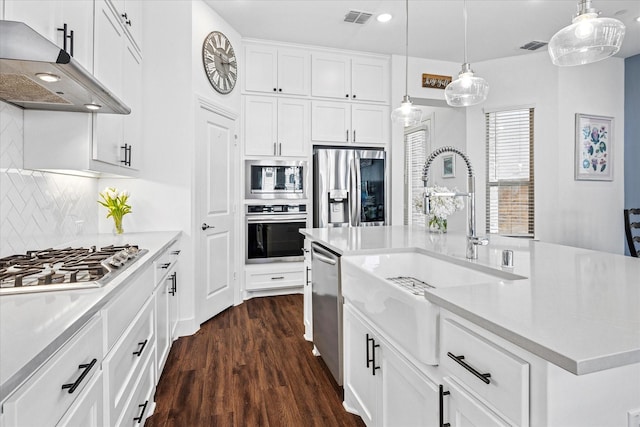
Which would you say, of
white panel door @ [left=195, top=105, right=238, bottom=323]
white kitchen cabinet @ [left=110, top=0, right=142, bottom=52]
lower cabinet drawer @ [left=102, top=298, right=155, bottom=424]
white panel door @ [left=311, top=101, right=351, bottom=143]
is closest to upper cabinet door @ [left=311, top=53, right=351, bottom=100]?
white panel door @ [left=311, top=101, right=351, bottom=143]

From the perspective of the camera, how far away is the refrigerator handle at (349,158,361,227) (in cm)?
425

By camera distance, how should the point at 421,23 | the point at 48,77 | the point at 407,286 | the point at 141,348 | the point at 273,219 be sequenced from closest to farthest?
the point at 48,77 → the point at 141,348 → the point at 407,286 → the point at 421,23 → the point at 273,219

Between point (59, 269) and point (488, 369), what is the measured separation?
57.9 inches

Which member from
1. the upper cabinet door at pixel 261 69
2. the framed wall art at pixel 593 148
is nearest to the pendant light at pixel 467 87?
the upper cabinet door at pixel 261 69

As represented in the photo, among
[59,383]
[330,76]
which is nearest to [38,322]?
[59,383]

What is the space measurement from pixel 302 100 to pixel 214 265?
7.20ft

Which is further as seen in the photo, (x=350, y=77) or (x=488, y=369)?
(x=350, y=77)

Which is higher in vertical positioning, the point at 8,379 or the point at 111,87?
the point at 111,87

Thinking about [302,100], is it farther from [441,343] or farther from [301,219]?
[441,343]

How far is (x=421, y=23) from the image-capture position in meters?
3.72

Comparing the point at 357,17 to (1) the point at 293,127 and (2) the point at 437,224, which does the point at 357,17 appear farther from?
(2) the point at 437,224

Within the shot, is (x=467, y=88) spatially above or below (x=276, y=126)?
below

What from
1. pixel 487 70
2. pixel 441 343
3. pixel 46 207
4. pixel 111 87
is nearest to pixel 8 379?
pixel 441 343

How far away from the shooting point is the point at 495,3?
3342 millimetres
